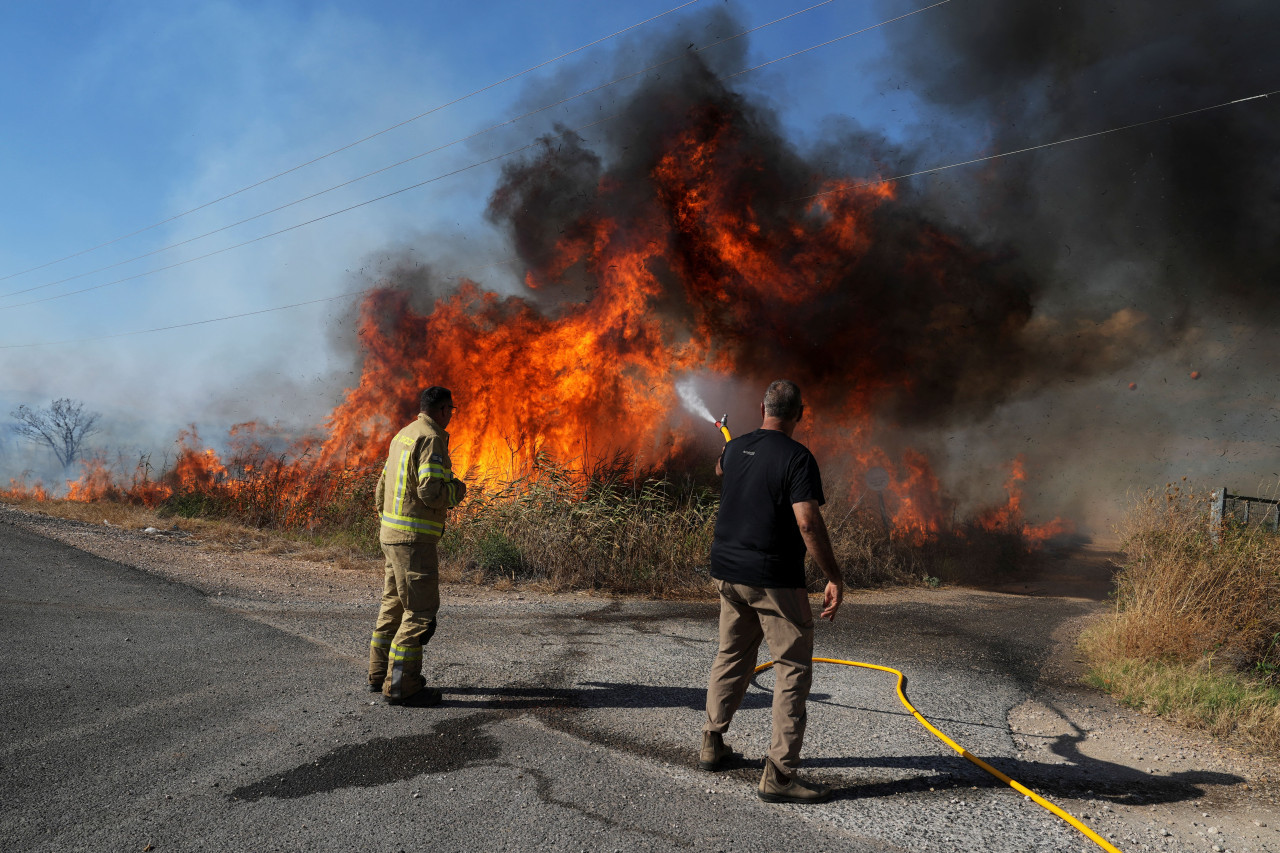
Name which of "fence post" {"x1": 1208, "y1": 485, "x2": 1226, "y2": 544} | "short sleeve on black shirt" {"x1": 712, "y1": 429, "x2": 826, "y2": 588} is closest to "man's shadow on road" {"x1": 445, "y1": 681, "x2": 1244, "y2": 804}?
"short sleeve on black shirt" {"x1": 712, "y1": 429, "x2": 826, "y2": 588}

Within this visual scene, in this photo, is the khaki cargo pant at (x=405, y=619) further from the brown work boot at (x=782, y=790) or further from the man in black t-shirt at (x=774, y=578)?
the brown work boot at (x=782, y=790)

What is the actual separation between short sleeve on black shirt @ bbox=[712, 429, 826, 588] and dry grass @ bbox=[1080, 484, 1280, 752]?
11.7 feet

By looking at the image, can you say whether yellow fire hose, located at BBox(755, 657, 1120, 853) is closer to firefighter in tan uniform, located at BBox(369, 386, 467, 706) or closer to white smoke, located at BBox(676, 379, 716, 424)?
firefighter in tan uniform, located at BBox(369, 386, 467, 706)

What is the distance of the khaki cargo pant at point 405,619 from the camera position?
14.4ft

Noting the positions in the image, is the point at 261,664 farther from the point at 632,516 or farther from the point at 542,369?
the point at 542,369

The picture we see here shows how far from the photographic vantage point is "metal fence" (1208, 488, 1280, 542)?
7.96m

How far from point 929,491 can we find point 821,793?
14361mm

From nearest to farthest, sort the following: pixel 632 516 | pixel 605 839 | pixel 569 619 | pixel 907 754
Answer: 1. pixel 605 839
2. pixel 907 754
3. pixel 569 619
4. pixel 632 516

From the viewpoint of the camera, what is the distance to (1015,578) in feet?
46.9

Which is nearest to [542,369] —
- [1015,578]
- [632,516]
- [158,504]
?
[632,516]

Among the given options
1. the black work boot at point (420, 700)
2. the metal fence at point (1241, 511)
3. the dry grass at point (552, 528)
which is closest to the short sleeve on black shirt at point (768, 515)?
the black work boot at point (420, 700)

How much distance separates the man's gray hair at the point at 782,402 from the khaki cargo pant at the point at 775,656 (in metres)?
0.91

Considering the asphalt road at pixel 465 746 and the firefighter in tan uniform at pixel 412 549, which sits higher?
the firefighter in tan uniform at pixel 412 549

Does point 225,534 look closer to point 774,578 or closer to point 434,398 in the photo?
point 434,398
